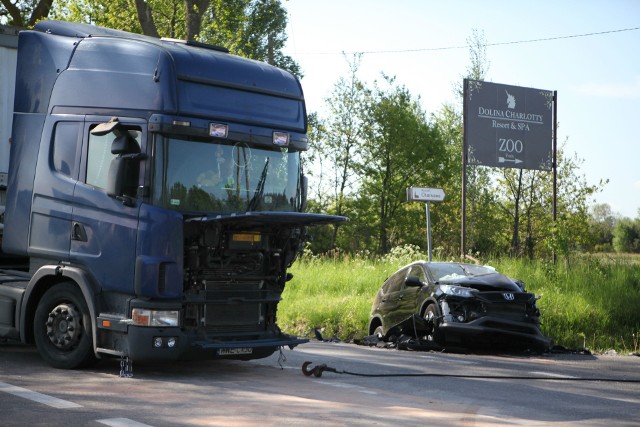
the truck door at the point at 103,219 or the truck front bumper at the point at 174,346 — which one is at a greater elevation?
the truck door at the point at 103,219

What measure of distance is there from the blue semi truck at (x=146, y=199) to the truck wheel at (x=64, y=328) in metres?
0.02

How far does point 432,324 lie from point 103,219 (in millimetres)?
7221

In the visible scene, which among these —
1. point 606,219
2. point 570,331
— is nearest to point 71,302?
point 570,331

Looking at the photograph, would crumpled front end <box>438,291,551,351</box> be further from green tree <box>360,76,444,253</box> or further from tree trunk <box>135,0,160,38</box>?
green tree <box>360,76,444,253</box>

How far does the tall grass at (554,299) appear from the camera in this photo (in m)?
20.1

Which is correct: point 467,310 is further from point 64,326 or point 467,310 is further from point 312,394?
point 64,326

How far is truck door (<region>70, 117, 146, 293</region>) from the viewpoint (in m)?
10.6

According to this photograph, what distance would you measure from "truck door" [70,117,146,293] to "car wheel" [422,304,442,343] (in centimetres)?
694

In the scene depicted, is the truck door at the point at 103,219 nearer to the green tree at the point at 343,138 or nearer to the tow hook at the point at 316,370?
the tow hook at the point at 316,370

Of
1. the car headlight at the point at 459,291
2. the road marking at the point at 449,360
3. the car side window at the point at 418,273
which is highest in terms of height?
the car side window at the point at 418,273

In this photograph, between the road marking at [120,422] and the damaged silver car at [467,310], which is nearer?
the road marking at [120,422]

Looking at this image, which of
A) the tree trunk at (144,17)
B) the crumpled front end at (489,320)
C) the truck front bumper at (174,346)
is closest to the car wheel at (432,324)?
the crumpled front end at (489,320)

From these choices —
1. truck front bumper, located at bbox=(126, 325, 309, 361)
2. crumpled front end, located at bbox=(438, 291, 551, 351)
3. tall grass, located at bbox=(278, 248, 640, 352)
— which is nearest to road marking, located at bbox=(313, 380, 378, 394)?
truck front bumper, located at bbox=(126, 325, 309, 361)

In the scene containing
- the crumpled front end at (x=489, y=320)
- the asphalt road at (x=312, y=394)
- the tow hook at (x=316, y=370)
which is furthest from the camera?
the crumpled front end at (x=489, y=320)
